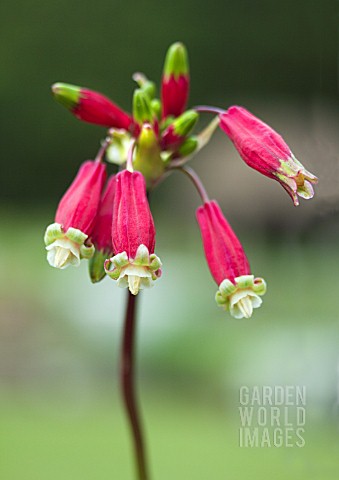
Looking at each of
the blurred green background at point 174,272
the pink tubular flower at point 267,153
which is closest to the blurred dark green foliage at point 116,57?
the blurred green background at point 174,272

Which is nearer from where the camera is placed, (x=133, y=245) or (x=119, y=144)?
(x=133, y=245)

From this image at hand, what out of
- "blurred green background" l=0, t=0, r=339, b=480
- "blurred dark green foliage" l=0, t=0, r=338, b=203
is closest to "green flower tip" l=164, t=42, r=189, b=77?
"blurred green background" l=0, t=0, r=339, b=480

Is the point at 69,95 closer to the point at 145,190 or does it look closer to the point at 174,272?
the point at 145,190

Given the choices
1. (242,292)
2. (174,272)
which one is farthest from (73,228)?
(174,272)

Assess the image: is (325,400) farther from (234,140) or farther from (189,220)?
(189,220)

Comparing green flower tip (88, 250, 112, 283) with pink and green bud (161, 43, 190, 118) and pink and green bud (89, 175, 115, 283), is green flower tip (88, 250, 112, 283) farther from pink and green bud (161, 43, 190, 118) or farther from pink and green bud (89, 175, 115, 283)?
pink and green bud (161, 43, 190, 118)

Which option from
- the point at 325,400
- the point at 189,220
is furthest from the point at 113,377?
the point at 189,220

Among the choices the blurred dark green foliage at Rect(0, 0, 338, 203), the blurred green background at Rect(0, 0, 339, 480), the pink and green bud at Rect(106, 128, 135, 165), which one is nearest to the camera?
the pink and green bud at Rect(106, 128, 135, 165)
